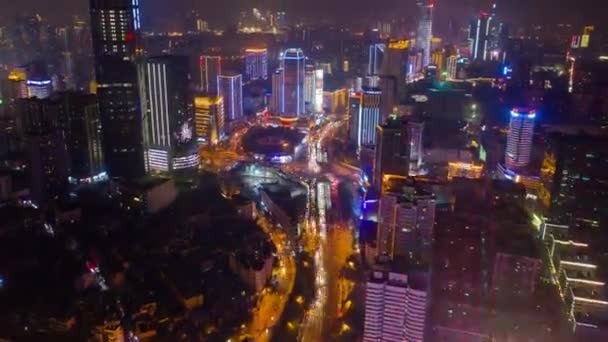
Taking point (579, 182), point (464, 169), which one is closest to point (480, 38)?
point (464, 169)

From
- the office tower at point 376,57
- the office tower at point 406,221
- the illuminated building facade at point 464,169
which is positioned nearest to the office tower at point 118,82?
the office tower at point 406,221

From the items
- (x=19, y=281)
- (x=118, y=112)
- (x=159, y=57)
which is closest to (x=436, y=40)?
(x=159, y=57)

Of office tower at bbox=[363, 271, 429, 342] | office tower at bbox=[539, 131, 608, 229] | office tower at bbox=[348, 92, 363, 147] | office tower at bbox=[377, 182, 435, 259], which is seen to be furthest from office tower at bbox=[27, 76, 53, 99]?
office tower at bbox=[539, 131, 608, 229]

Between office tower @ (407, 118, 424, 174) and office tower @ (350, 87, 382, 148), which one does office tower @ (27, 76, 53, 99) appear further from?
office tower @ (407, 118, 424, 174)

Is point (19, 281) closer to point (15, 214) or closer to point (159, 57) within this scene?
point (15, 214)

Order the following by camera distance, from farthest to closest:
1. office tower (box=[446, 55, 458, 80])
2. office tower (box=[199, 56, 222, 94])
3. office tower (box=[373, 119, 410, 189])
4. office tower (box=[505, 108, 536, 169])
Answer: office tower (box=[446, 55, 458, 80])
office tower (box=[199, 56, 222, 94])
office tower (box=[505, 108, 536, 169])
office tower (box=[373, 119, 410, 189])

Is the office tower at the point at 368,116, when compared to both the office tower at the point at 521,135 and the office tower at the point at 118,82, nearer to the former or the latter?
the office tower at the point at 521,135
